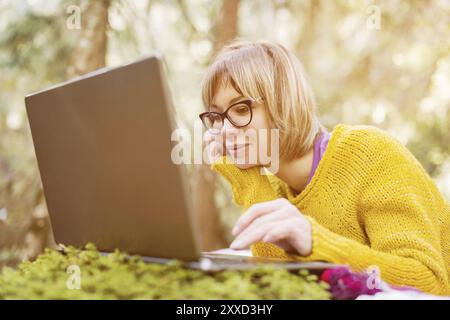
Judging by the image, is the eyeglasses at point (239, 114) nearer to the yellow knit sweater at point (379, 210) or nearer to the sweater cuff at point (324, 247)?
the yellow knit sweater at point (379, 210)

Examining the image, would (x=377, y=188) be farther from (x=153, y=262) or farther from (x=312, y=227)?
(x=153, y=262)

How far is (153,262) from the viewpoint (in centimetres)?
105

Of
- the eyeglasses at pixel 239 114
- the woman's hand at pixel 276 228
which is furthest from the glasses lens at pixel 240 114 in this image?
the woman's hand at pixel 276 228

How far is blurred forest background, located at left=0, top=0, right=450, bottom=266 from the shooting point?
439 centimetres

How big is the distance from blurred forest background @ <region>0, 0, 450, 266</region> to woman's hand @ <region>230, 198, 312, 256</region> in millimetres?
3058

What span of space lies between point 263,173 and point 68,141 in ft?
2.82

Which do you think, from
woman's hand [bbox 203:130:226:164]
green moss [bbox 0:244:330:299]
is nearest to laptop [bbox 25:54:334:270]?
green moss [bbox 0:244:330:299]

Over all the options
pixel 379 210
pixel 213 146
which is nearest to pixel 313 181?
pixel 379 210

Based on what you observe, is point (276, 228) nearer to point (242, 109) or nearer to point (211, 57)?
point (242, 109)

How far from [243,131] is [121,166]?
25.3 inches

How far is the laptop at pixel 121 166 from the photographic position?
0.95 meters

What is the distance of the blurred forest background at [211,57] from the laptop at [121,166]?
2.70 metres

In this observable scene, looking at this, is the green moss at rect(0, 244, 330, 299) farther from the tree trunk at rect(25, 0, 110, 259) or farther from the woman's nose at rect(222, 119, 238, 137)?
the tree trunk at rect(25, 0, 110, 259)

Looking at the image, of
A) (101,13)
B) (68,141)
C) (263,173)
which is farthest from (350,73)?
(68,141)
